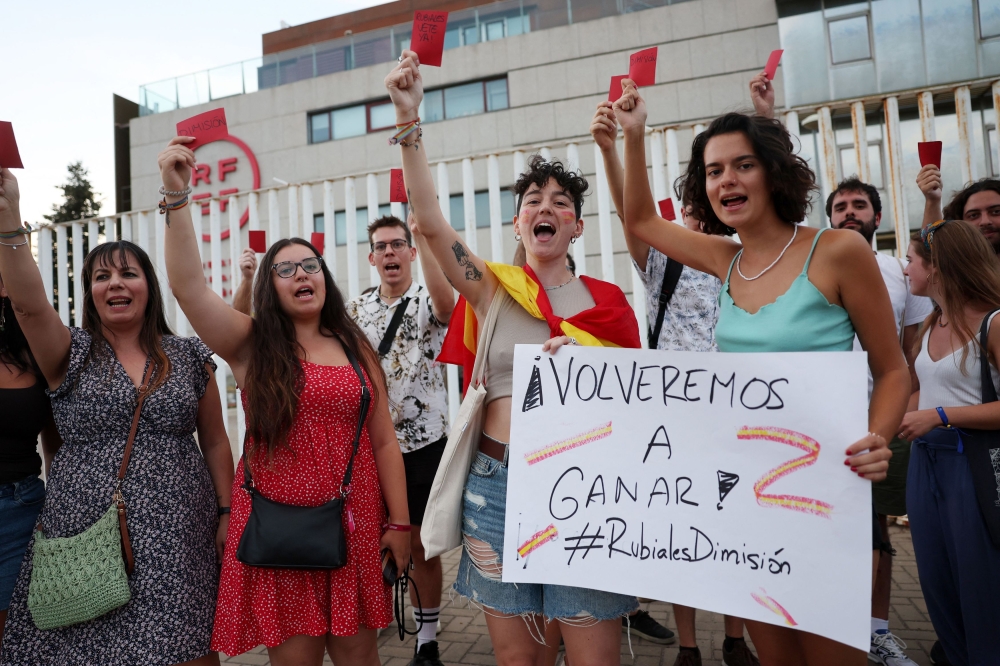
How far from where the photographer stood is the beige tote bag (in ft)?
7.10

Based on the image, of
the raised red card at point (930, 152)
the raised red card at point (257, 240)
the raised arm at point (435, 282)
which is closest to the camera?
the raised arm at point (435, 282)

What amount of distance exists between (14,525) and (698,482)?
2617 millimetres

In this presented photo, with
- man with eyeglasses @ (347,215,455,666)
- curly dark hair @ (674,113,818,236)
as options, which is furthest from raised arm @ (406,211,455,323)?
curly dark hair @ (674,113,818,236)

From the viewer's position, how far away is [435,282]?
3.34m

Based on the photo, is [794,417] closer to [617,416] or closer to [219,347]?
[617,416]

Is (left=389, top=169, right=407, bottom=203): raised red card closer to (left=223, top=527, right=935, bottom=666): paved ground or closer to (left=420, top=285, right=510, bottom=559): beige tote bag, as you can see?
(left=420, top=285, right=510, bottom=559): beige tote bag

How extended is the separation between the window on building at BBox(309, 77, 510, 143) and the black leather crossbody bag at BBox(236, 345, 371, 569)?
1752 centimetres

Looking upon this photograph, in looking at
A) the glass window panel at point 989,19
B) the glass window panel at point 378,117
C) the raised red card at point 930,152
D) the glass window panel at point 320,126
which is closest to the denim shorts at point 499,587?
the raised red card at point 930,152

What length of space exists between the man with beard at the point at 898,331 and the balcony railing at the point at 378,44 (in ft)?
48.7

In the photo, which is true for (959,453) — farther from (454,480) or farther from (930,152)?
(454,480)

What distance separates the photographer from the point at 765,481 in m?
1.83

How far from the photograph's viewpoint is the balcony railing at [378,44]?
17.8 m

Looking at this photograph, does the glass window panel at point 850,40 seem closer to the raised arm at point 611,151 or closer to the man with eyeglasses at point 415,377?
the man with eyeglasses at point 415,377

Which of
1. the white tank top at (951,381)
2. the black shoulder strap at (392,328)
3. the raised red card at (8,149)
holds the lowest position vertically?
the white tank top at (951,381)
